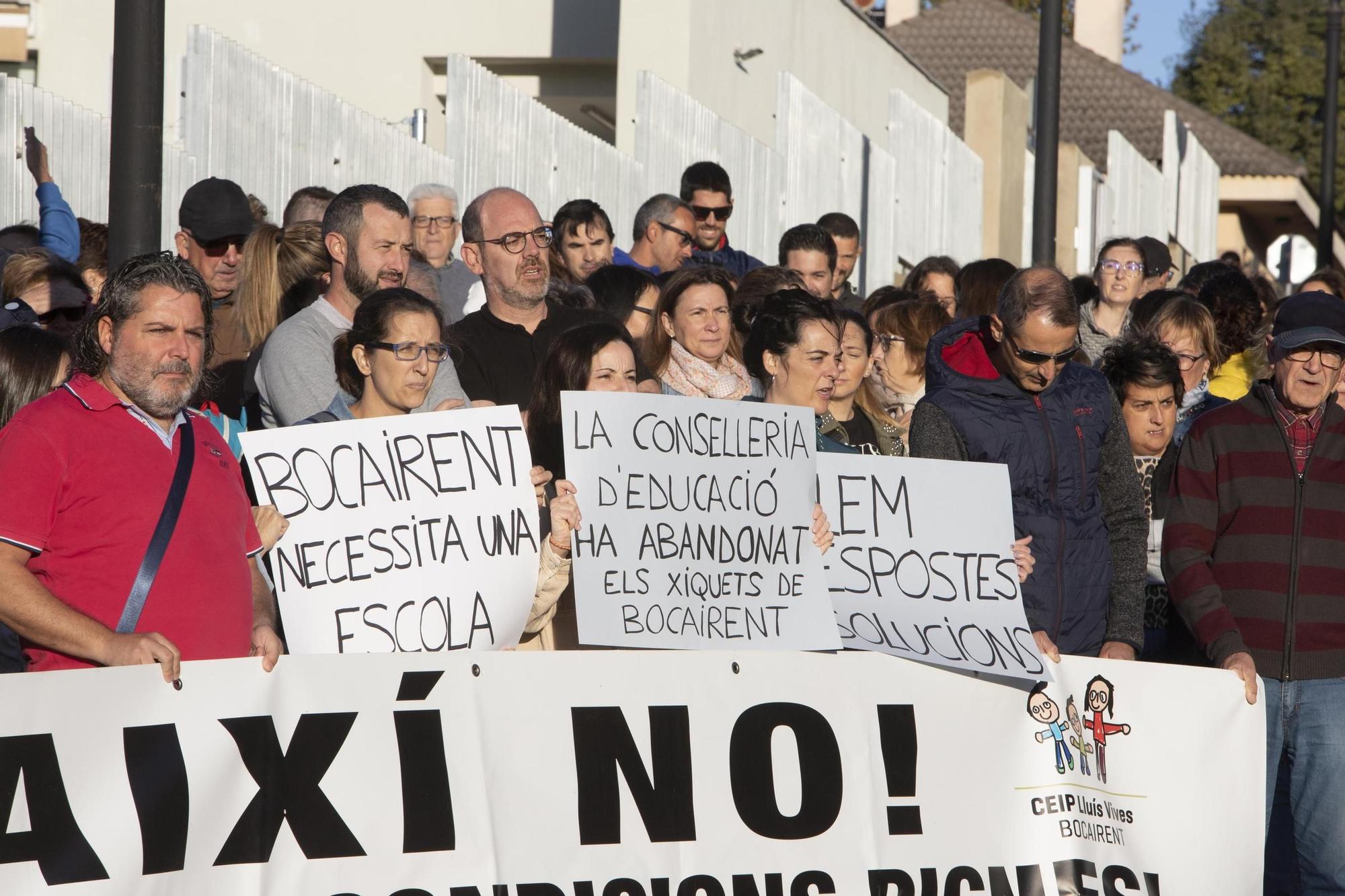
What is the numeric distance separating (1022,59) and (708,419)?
35.9 m

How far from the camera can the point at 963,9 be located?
4119 cm

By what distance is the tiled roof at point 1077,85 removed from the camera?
36031 mm

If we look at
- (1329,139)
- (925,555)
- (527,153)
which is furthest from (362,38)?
(925,555)

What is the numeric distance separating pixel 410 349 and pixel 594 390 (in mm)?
574

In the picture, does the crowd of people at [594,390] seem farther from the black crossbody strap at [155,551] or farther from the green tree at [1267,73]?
the green tree at [1267,73]

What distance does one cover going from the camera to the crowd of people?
454 centimetres

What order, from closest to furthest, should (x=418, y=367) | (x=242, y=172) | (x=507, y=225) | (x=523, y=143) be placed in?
(x=418, y=367)
(x=507, y=225)
(x=242, y=172)
(x=523, y=143)

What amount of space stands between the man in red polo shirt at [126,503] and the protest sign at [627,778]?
14 centimetres

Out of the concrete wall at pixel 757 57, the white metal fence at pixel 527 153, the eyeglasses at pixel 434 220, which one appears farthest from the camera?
the concrete wall at pixel 757 57

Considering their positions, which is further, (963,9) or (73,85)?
(963,9)

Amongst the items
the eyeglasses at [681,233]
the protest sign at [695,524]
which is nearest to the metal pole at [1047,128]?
the eyeglasses at [681,233]

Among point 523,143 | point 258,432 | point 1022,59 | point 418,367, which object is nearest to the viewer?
point 258,432

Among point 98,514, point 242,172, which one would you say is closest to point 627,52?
point 242,172

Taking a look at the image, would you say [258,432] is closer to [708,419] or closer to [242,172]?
[708,419]
